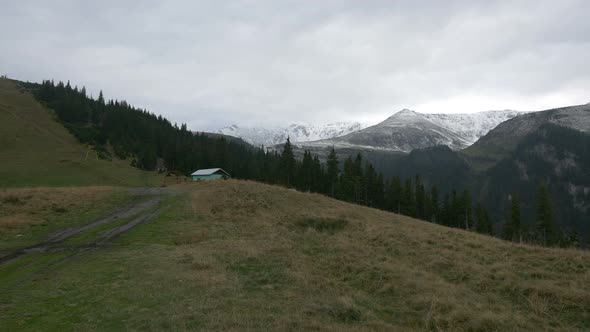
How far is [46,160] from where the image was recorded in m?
84.1

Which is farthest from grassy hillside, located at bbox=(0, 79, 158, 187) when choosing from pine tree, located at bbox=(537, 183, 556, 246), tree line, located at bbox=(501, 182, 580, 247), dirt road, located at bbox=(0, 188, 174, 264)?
pine tree, located at bbox=(537, 183, 556, 246)

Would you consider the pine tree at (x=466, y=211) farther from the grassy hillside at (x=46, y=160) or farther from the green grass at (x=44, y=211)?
the grassy hillside at (x=46, y=160)

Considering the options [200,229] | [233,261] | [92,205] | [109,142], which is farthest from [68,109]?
[233,261]

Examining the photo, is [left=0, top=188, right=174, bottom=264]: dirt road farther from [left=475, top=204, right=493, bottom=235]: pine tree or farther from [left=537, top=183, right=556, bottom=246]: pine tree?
[left=537, top=183, right=556, bottom=246]: pine tree

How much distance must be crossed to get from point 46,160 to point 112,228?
80.0m

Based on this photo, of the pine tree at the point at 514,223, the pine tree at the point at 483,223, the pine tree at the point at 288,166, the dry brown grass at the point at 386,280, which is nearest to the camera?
the dry brown grass at the point at 386,280

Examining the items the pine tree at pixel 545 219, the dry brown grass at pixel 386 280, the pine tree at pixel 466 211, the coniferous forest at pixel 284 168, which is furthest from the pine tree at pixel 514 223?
the dry brown grass at pixel 386 280

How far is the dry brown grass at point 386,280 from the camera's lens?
941 cm

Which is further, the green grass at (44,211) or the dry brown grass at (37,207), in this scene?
the dry brown grass at (37,207)

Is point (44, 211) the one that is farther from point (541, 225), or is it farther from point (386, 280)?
point (541, 225)

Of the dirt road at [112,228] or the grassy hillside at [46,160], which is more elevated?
the grassy hillside at [46,160]

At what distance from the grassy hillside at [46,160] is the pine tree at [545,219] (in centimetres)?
8115

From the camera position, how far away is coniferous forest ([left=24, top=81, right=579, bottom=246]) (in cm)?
6819

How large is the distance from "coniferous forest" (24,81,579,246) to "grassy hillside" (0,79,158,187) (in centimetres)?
773
